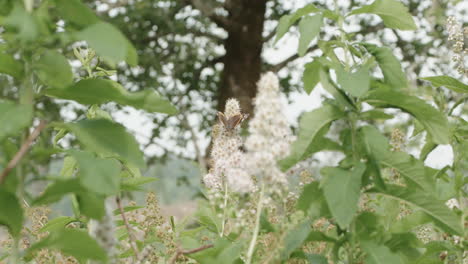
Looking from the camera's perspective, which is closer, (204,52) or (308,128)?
(308,128)

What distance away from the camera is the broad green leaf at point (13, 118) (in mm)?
1291

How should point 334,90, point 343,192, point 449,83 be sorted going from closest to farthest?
1. point 343,192
2. point 334,90
3. point 449,83

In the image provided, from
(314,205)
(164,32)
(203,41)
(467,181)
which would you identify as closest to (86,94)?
(314,205)

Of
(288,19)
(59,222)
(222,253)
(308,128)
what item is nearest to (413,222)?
(308,128)

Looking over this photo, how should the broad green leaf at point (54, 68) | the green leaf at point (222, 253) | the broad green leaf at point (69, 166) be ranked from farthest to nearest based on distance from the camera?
the broad green leaf at point (69, 166) → the green leaf at point (222, 253) → the broad green leaf at point (54, 68)

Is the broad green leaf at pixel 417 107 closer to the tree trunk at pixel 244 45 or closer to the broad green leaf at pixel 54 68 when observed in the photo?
the broad green leaf at pixel 54 68

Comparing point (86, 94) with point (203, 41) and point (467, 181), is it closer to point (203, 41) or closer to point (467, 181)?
point (467, 181)

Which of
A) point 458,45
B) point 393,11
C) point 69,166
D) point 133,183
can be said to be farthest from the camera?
point 458,45

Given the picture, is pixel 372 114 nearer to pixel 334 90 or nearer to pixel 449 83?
pixel 334 90

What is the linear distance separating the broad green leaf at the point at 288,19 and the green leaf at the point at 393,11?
0.15m

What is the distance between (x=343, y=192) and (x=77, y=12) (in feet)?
2.93

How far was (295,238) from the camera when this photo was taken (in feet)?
5.68

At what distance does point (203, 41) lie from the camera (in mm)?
13977

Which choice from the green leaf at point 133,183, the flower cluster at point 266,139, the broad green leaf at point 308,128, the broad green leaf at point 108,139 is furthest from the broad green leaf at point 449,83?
the broad green leaf at point 108,139
